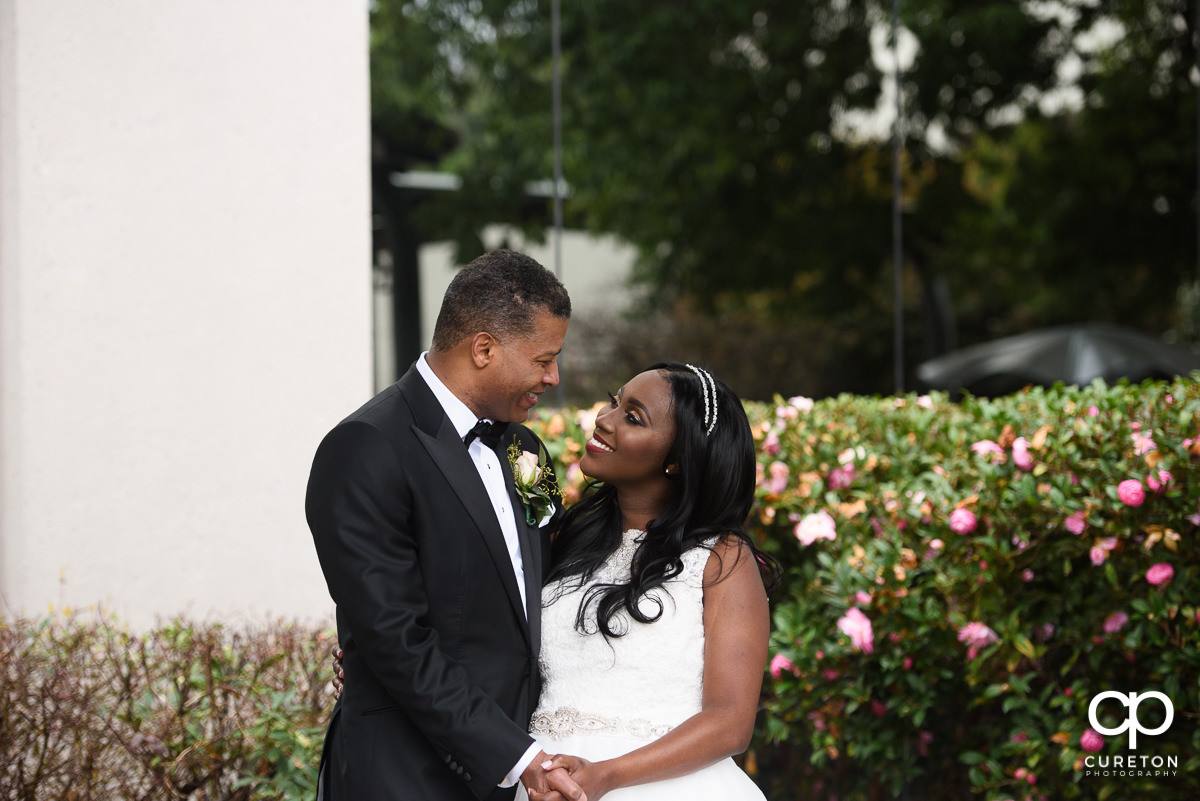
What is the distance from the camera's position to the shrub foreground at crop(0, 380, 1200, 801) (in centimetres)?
330

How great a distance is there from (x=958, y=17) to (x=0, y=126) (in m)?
5.87

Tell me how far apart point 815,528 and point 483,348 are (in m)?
1.86

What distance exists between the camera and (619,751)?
2.57m

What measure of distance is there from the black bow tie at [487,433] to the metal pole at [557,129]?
3.84 m

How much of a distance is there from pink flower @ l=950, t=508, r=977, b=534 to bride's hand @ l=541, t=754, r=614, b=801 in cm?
165

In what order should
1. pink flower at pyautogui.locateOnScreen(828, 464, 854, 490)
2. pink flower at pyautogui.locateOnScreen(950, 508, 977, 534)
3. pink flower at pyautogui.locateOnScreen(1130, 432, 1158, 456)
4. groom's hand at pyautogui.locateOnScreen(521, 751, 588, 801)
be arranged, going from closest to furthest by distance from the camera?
1. groom's hand at pyautogui.locateOnScreen(521, 751, 588, 801)
2. pink flower at pyautogui.locateOnScreen(1130, 432, 1158, 456)
3. pink flower at pyautogui.locateOnScreen(950, 508, 977, 534)
4. pink flower at pyautogui.locateOnScreen(828, 464, 854, 490)

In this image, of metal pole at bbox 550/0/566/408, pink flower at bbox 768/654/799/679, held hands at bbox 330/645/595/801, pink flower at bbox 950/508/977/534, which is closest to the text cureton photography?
pink flower at bbox 950/508/977/534

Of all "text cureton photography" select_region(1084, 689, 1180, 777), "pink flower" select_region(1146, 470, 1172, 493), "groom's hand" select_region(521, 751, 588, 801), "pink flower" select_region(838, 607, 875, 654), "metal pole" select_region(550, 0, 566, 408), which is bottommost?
"text cureton photography" select_region(1084, 689, 1180, 777)

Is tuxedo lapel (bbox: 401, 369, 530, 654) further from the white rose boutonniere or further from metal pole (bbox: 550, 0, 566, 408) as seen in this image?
metal pole (bbox: 550, 0, 566, 408)

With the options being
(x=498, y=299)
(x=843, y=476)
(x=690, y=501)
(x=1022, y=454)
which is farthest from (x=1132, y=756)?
(x=498, y=299)

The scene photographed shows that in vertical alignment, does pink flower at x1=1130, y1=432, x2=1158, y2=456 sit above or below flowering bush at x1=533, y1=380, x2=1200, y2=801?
above

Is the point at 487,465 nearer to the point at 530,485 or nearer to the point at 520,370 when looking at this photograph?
the point at 530,485

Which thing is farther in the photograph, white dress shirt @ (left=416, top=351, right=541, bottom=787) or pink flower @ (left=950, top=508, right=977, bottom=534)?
pink flower @ (left=950, top=508, right=977, bottom=534)

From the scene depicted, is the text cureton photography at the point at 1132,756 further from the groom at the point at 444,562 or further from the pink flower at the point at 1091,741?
the groom at the point at 444,562
